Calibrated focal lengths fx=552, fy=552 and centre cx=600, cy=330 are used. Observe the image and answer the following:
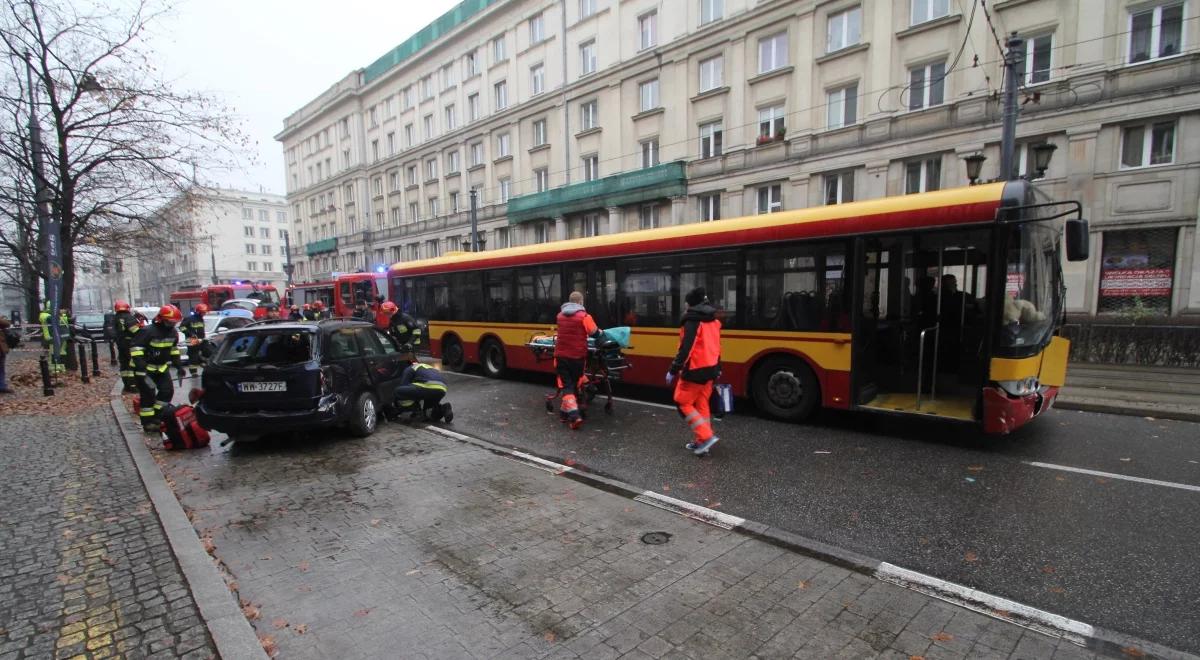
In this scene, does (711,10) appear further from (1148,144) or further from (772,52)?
(1148,144)

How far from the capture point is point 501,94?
35562 millimetres

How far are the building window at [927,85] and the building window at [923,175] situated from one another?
1.85m

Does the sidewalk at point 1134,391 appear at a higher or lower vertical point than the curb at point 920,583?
higher

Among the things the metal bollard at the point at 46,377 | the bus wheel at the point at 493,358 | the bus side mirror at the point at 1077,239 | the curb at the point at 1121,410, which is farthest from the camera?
the bus wheel at the point at 493,358

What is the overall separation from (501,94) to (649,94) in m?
13.0

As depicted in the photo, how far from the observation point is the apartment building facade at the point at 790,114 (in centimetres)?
1554

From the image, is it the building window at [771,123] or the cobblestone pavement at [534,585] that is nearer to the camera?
the cobblestone pavement at [534,585]

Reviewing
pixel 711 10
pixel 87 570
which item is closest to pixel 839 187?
pixel 711 10

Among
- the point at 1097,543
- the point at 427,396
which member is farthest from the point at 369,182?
the point at 1097,543

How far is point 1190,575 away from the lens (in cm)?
341

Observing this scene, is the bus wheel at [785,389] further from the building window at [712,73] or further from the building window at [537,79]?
the building window at [537,79]

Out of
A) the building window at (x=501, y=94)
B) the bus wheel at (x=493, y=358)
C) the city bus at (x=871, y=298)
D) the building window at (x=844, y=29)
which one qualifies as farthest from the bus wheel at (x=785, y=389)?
the building window at (x=501, y=94)

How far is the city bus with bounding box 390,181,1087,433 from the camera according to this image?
19.4 feet

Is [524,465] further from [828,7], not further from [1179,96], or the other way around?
[828,7]
